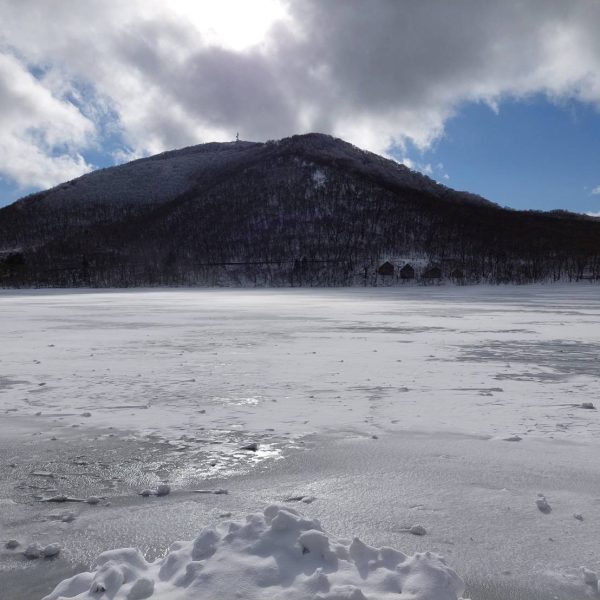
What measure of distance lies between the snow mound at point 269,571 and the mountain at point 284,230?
10226cm

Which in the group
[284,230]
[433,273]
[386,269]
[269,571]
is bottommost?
[269,571]

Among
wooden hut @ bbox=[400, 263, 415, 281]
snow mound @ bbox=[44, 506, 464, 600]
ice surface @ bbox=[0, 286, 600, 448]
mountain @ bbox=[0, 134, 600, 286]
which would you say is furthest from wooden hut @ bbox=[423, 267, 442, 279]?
snow mound @ bbox=[44, 506, 464, 600]

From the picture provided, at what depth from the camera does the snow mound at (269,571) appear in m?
2.18

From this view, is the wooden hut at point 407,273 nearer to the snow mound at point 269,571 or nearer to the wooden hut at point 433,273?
the wooden hut at point 433,273

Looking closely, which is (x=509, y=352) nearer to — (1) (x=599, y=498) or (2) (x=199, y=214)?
(1) (x=599, y=498)

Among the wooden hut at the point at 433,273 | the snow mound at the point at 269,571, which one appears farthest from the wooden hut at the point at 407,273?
the snow mound at the point at 269,571

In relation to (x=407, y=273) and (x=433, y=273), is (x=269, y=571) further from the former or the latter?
(x=433, y=273)

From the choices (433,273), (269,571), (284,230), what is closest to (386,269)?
(433,273)

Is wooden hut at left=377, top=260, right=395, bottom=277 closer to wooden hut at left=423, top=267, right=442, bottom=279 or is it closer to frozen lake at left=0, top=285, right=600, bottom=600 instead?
wooden hut at left=423, top=267, right=442, bottom=279

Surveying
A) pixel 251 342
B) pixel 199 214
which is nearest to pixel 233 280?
pixel 199 214

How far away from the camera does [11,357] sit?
9.03 meters

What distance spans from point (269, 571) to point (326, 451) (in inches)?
78.2

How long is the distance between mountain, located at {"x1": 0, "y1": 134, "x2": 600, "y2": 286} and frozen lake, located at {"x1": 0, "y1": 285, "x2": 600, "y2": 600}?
97.7 m

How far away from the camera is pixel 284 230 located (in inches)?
5157
